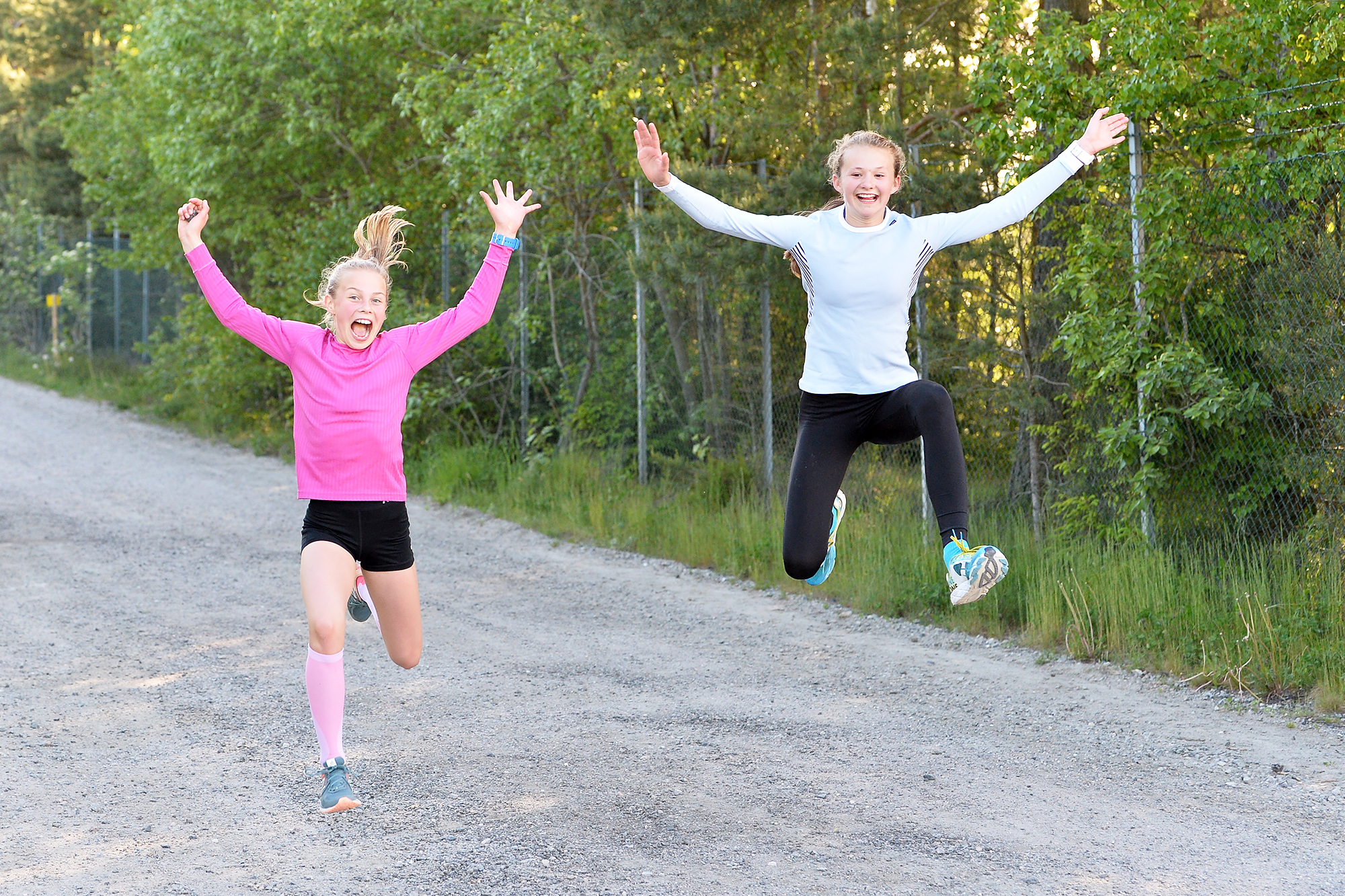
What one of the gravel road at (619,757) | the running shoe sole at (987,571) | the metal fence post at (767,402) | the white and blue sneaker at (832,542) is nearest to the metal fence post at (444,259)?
the metal fence post at (767,402)

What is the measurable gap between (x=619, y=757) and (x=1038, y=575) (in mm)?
3878

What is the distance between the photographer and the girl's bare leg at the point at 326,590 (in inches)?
199

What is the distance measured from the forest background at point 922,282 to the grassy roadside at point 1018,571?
0.03 meters

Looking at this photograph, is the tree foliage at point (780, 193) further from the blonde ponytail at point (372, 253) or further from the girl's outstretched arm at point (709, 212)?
the blonde ponytail at point (372, 253)

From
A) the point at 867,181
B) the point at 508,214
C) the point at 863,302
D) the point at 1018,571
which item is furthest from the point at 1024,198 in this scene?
the point at 1018,571

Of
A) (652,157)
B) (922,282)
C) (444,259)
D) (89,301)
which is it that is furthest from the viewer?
(89,301)

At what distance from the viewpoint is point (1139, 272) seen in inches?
344

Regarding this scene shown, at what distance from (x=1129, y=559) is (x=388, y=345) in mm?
5399

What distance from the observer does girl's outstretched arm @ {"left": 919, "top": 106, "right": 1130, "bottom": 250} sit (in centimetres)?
566

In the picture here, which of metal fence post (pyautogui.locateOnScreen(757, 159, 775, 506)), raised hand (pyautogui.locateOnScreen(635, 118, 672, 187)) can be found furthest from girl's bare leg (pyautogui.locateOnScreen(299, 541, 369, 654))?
metal fence post (pyautogui.locateOnScreen(757, 159, 775, 506))

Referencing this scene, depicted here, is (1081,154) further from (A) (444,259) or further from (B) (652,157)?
(A) (444,259)

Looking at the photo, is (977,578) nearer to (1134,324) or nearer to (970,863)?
(970,863)

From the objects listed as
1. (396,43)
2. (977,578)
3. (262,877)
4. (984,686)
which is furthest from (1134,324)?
(396,43)

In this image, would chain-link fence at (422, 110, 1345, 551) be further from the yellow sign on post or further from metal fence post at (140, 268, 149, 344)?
the yellow sign on post
